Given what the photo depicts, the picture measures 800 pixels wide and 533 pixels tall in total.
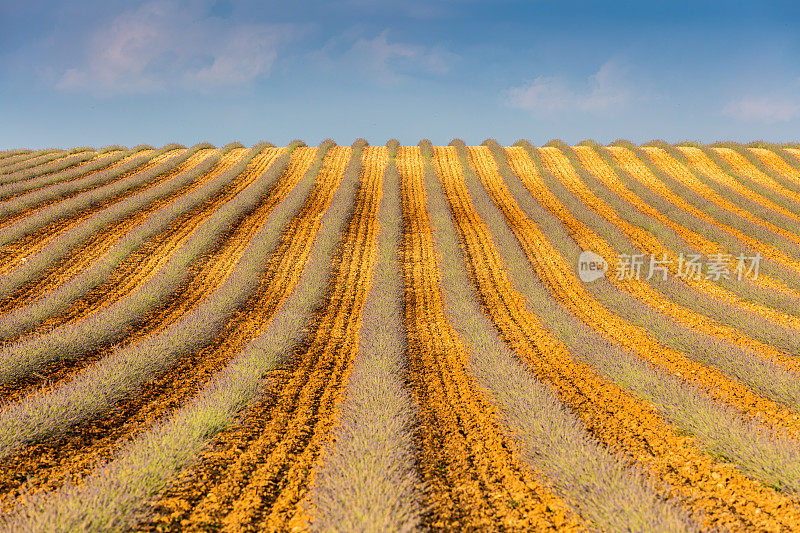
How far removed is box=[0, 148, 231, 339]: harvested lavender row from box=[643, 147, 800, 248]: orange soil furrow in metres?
16.5

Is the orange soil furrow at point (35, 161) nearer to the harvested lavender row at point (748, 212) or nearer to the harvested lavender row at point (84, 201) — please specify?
the harvested lavender row at point (84, 201)

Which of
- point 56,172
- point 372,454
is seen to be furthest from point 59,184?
point 372,454

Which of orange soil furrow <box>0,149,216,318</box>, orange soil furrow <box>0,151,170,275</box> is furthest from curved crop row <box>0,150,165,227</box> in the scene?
orange soil furrow <box>0,149,216,318</box>

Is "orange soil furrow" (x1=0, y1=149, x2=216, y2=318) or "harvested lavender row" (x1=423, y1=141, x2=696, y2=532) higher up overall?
"orange soil furrow" (x1=0, y1=149, x2=216, y2=318)

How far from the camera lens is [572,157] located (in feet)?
66.5

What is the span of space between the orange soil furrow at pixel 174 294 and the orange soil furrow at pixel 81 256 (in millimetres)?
921

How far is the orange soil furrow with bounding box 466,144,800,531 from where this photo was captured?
9.70 feet

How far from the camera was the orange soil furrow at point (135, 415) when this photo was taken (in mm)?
3408

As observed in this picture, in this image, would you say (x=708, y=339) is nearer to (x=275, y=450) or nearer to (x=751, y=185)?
(x=275, y=450)

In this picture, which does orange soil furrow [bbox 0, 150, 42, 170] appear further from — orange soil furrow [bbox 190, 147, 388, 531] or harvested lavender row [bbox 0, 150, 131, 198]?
orange soil furrow [bbox 190, 147, 388, 531]

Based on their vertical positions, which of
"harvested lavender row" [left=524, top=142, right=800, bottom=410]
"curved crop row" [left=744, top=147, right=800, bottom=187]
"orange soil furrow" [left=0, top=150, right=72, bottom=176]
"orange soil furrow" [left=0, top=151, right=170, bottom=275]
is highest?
"curved crop row" [left=744, top=147, right=800, bottom=187]

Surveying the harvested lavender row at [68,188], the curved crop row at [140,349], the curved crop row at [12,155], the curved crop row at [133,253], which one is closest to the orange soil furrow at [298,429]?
the curved crop row at [140,349]

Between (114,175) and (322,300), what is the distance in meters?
13.2

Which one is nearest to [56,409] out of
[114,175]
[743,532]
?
[743,532]
